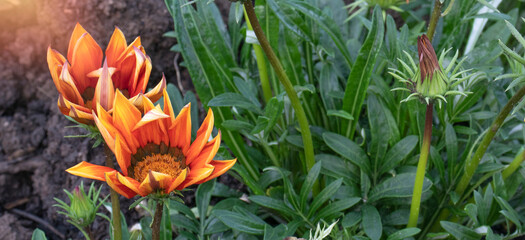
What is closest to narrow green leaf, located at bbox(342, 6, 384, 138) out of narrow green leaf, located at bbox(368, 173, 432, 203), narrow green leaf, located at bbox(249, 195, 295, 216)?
narrow green leaf, located at bbox(368, 173, 432, 203)

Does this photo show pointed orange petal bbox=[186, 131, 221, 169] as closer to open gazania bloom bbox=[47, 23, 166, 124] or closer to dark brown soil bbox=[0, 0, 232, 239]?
open gazania bloom bbox=[47, 23, 166, 124]

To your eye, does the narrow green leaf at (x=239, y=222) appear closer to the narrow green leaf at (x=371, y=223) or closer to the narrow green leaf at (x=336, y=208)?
the narrow green leaf at (x=336, y=208)

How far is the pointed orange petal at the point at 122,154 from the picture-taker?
0.95 m

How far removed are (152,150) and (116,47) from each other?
9.1 inches

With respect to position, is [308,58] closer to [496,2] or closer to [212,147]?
[496,2]

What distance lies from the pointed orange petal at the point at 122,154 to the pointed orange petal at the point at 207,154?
4.7 inches

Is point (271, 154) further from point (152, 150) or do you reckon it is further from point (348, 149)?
point (152, 150)

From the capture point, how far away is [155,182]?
3.11ft

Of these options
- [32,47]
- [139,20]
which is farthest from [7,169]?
[139,20]

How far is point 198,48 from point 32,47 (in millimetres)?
858

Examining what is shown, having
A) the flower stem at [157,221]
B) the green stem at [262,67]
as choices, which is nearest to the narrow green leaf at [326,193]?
the green stem at [262,67]

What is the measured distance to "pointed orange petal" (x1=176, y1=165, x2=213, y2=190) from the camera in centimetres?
96

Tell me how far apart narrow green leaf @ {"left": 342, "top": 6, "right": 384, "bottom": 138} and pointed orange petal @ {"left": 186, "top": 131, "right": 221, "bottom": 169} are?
0.61 metres

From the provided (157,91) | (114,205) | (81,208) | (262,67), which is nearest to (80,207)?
(81,208)
